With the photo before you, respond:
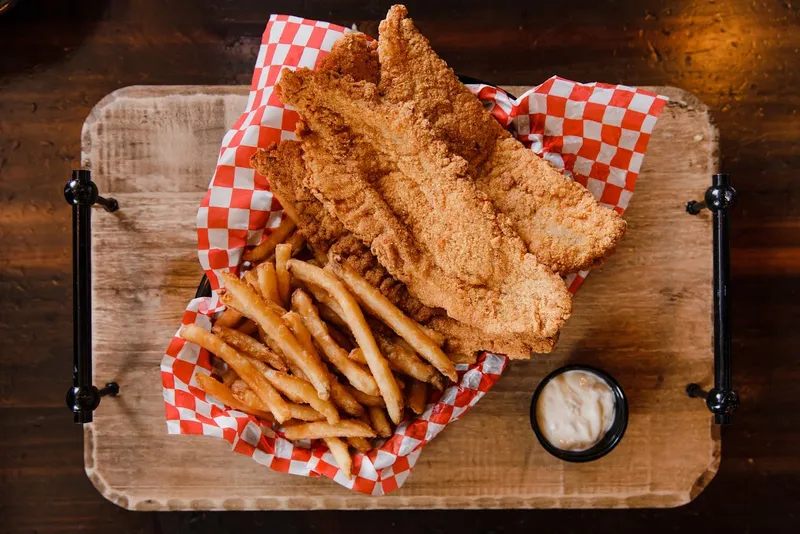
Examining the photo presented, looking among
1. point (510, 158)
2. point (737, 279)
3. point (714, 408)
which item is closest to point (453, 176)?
point (510, 158)

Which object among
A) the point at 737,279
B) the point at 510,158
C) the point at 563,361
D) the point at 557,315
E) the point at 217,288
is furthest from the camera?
the point at 737,279

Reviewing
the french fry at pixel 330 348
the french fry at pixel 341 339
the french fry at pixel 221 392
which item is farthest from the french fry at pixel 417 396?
the french fry at pixel 221 392

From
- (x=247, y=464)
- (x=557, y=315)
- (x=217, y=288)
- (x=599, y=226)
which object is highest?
(x=599, y=226)

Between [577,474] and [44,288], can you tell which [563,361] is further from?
[44,288]

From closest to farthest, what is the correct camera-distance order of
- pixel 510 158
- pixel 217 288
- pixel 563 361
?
pixel 510 158 < pixel 217 288 < pixel 563 361

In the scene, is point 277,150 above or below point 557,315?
above

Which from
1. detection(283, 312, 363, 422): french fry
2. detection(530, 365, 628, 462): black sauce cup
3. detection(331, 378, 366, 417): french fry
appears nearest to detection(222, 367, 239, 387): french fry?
detection(283, 312, 363, 422): french fry
